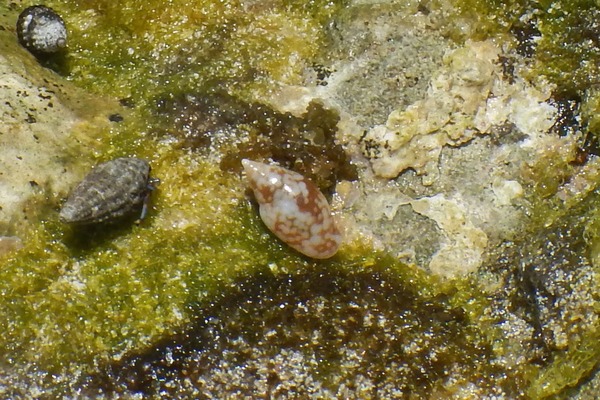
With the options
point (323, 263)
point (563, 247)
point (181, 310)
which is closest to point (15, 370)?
point (181, 310)

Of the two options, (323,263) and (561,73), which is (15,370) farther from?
(561,73)

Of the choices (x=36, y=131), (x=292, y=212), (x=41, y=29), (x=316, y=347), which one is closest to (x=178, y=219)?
(x=292, y=212)

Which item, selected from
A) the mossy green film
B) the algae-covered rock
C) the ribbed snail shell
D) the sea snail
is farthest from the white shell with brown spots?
the ribbed snail shell

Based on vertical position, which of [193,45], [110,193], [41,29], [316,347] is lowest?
[316,347]

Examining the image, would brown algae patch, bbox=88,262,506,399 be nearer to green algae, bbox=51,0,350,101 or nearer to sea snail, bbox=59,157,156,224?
sea snail, bbox=59,157,156,224

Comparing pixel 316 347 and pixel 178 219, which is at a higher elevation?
pixel 178 219

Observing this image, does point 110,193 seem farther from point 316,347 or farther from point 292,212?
point 316,347
